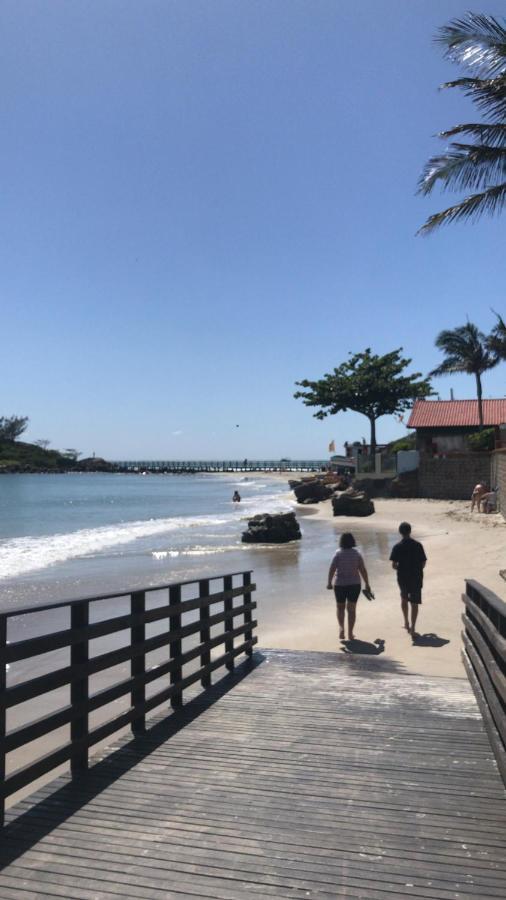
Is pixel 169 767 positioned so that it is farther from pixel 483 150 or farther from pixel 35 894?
pixel 483 150

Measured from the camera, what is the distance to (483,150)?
528 inches

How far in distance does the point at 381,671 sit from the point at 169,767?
3.51 metres

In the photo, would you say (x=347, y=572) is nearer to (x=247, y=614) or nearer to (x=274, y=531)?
(x=247, y=614)

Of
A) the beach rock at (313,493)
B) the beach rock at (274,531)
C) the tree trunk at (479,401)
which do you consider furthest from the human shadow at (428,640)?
the beach rock at (313,493)

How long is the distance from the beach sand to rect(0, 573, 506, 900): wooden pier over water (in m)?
2.88

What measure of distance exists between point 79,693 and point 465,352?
47.2 meters

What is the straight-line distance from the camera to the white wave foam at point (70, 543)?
76.2 feet

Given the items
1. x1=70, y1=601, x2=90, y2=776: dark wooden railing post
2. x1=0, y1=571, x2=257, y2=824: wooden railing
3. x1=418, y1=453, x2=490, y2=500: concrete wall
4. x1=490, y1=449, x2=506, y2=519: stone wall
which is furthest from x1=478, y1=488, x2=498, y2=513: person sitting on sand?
x1=70, y1=601, x2=90, y2=776: dark wooden railing post

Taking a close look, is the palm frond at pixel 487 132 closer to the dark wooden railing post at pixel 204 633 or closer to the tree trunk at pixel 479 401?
the dark wooden railing post at pixel 204 633

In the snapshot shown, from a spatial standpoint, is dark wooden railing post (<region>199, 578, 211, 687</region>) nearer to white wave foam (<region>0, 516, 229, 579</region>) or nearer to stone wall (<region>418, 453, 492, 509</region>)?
white wave foam (<region>0, 516, 229, 579</region>)

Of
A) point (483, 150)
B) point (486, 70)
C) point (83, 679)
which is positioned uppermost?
point (486, 70)

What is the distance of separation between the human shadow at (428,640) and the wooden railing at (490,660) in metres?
2.25

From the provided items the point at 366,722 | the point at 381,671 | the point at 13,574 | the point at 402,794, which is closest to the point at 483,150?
the point at 381,671

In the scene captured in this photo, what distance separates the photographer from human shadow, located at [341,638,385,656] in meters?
9.20
